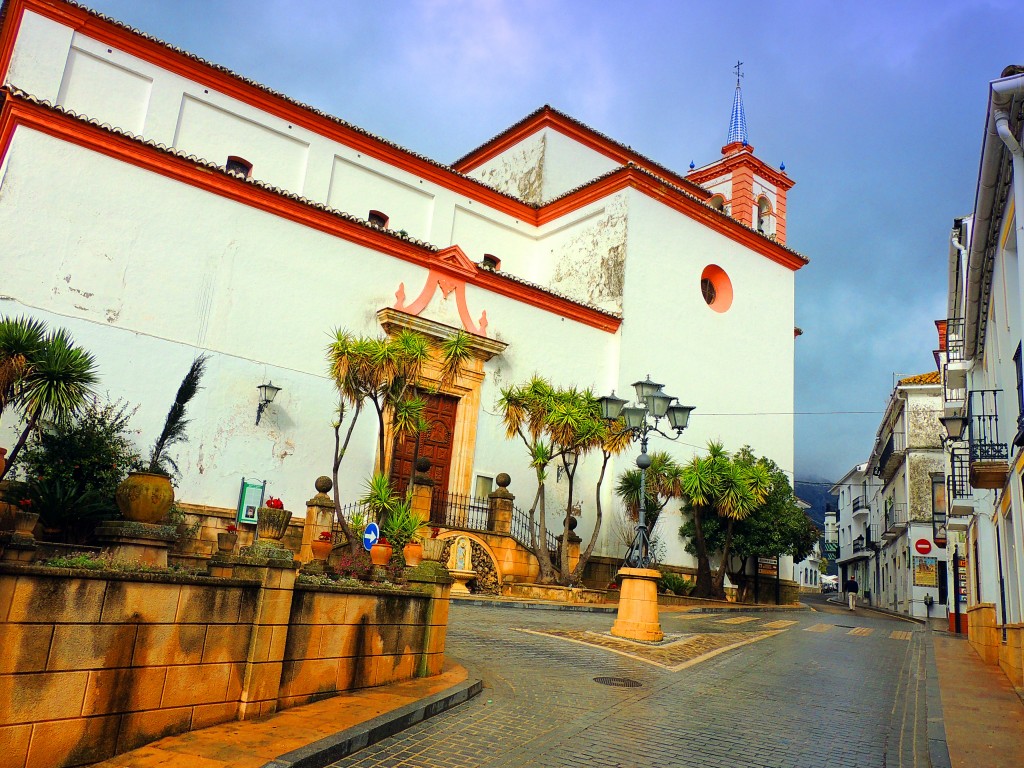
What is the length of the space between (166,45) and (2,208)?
743cm

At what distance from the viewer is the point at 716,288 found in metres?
28.4

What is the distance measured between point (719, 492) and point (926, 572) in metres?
16.3

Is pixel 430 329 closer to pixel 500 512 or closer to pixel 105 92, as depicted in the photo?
pixel 500 512

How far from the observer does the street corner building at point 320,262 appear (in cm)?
1560

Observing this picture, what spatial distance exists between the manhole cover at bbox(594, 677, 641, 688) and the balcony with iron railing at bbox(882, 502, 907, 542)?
30.8m

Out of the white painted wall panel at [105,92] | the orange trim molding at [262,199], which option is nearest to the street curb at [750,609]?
the orange trim molding at [262,199]

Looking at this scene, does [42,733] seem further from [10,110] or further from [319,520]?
[10,110]

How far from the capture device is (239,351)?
17.0m

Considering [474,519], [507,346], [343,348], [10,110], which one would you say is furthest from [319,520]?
[10,110]

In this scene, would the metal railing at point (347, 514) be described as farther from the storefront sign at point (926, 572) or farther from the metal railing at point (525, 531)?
the storefront sign at point (926, 572)

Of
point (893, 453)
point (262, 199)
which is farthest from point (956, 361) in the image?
point (893, 453)

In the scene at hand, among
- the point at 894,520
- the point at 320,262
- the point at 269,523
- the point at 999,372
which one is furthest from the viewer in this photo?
the point at 894,520

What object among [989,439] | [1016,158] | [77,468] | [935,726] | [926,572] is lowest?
[935,726]

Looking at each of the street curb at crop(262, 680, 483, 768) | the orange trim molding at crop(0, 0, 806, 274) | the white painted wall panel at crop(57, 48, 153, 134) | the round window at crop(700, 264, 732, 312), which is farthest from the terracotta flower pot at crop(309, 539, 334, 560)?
the round window at crop(700, 264, 732, 312)
